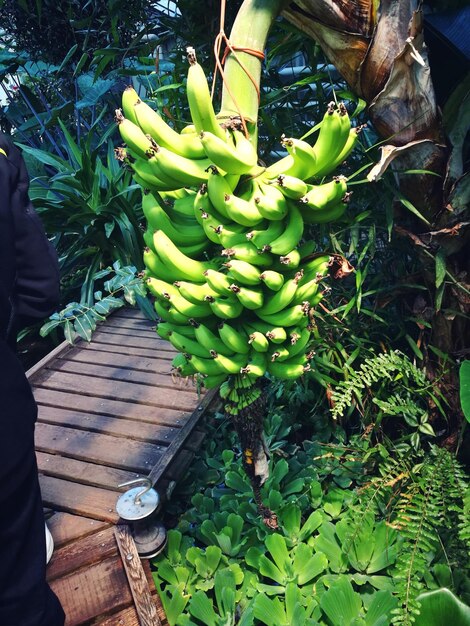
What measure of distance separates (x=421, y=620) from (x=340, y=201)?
93 cm

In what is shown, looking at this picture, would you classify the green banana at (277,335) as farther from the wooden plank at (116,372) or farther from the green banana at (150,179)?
the wooden plank at (116,372)

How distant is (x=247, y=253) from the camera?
2.64ft

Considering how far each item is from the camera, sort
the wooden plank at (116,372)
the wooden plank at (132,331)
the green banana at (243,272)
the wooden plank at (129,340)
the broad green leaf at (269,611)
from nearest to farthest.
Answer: the green banana at (243,272), the broad green leaf at (269,611), the wooden plank at (116,372), the wooden plank at (129,340), the wooden plank at (132,331)

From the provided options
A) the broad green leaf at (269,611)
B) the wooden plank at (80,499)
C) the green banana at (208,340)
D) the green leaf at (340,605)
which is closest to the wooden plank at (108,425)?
the wooden plank at (80,499)

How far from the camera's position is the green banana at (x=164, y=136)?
0.83m

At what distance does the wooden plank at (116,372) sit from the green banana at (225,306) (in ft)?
4.83

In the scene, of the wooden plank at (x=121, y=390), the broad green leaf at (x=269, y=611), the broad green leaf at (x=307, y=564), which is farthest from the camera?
the wooden plank at (x=121, y=390)

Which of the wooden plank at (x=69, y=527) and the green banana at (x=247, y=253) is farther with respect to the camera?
the wooden plank at (x=69, y=527)

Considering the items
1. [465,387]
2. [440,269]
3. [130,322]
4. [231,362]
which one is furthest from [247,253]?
[130,322]

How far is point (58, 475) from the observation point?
1.81m

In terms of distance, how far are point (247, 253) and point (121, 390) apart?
5.48ft

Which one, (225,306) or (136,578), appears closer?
(225,306)

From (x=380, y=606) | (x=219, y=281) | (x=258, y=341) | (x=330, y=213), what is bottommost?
(x=380, y=606)

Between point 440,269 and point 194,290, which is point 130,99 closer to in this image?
point 194,290
